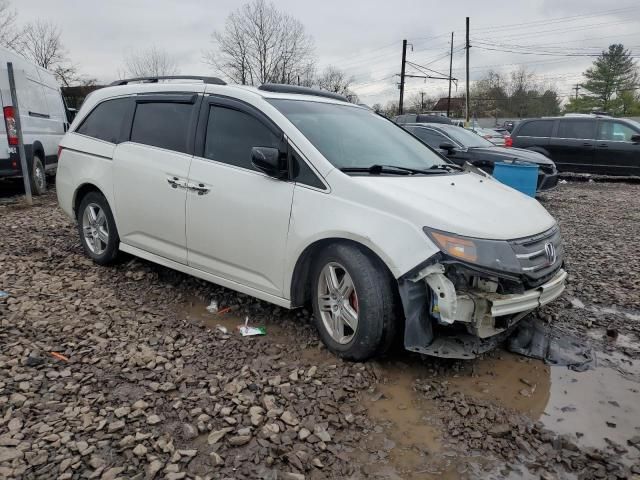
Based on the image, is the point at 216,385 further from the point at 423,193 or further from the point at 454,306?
the point at 423,193

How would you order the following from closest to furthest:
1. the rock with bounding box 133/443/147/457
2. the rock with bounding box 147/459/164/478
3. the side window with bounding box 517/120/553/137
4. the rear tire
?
the rock with bounding box 147/459/164/478 < the rock with bounding box 133/443/147/457 < the rear tire < the side window with bounding box 517/120/553/137

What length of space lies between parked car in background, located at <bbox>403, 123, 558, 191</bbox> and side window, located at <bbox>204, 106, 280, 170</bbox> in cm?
591

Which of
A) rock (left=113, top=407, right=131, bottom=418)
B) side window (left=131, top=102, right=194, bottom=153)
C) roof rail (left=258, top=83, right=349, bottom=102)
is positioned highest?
roof rail (left=258, top=83, right=349, bottom=102)

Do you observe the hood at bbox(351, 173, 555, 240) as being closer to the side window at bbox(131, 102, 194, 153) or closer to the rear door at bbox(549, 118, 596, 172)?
the side window at bbox(131, 102, 194, 153)

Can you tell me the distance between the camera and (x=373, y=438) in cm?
264

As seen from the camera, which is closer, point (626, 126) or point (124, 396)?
point (124, 396)

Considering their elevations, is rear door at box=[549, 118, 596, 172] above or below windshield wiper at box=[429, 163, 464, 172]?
below

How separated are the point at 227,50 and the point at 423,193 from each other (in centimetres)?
3998

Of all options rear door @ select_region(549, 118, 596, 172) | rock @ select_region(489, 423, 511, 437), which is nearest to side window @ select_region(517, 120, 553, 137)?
rear door @ select_region(549, 118, 596, 172)

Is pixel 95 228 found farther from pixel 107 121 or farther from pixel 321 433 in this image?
pixel 321 433

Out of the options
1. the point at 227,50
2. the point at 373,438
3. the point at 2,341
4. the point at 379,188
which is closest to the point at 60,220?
the point at 2,341

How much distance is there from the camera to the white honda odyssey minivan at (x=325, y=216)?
118 inches

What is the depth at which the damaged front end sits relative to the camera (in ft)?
9.55

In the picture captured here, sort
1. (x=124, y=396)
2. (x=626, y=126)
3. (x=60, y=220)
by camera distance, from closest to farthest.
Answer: (x=124, y=396) < (x=60, y=220) < (x=626, y=126)
